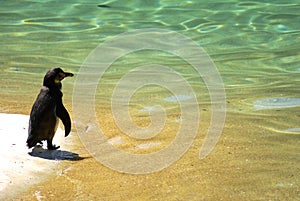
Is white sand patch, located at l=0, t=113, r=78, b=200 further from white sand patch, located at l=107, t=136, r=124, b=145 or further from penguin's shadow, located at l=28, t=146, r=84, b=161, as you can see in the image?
white sand patch, located at l=107, t=136, r=124, b=145

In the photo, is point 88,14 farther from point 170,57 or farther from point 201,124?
point 201,124

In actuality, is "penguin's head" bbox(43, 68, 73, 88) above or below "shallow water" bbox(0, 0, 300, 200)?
above

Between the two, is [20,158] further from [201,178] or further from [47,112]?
[201,178]

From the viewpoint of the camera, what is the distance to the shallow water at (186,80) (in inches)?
179

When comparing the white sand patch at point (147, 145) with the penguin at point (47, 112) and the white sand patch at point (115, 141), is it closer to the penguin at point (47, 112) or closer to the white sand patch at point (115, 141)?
the white sand patch at point (115, 141)

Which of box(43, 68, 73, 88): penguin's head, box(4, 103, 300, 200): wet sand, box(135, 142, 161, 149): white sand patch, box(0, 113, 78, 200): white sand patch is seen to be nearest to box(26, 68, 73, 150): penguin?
box(43, 68, 73, 88): penguin's head

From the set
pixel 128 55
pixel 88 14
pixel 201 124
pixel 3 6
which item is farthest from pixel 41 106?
pixel 3 6

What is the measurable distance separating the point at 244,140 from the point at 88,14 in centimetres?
758

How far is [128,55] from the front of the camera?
9.81 meters

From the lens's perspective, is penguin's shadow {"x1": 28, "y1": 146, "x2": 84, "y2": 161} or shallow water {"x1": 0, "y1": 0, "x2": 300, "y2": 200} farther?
penguin's shadow {"x1": 28, "y1": 146, "x2": 84, "y2": 161}

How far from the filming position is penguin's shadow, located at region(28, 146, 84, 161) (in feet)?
16.4

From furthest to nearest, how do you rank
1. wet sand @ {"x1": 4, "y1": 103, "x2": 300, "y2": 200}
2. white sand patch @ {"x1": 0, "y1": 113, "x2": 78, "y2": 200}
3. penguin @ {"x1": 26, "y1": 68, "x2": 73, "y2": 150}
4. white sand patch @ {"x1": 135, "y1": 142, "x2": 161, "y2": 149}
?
white sand patch @ {"x1": 135, "y1": 142, "x2": 161, "y2": 149} < penguin @ {"x1": 26, "y1": 68, "x2": 73, "y2": 150} < white sand patch @ {"x1": 0, "y1": 113, "x2": 78, "y2": 200} < wet sand @ {"x1": 4, "y1": 103, "x2": 300, "y2": 200}

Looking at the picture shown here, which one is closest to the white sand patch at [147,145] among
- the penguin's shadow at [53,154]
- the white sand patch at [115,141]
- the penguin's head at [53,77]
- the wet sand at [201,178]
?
the white sand patch at [115,141]

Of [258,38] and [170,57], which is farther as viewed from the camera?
[258,38]
